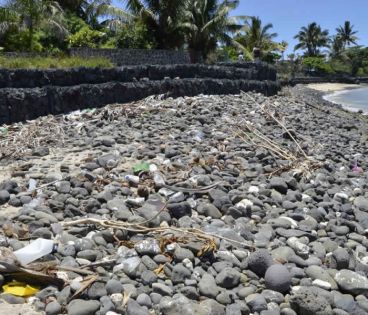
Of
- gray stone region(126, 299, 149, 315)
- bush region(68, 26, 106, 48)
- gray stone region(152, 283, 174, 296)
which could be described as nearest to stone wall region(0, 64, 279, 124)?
gray stone region(152, 283, 174, 296)

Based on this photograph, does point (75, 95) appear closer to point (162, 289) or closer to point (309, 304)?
point (162, 289)

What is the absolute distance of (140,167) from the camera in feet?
18.4

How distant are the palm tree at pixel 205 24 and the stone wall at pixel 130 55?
10.1ft

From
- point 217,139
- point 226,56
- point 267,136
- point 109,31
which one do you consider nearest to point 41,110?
point 217,139

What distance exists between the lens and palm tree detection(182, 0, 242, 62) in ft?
72.3

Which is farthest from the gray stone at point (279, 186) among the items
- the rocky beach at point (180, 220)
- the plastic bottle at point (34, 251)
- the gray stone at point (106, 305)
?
the gray stone at point (106, 305)

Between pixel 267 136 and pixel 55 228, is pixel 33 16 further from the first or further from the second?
pixel 55 228

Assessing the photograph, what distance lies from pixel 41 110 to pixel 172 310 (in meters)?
6.83

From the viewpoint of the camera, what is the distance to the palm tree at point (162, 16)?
19.8 meters

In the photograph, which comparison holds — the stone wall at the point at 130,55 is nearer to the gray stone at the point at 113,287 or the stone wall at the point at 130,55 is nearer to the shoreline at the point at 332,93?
the shoreline at the point at 332,93

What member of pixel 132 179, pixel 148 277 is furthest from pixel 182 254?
pixel 132 179

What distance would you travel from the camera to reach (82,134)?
7.47 meters

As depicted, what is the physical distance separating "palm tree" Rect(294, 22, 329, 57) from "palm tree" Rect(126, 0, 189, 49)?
45.5m

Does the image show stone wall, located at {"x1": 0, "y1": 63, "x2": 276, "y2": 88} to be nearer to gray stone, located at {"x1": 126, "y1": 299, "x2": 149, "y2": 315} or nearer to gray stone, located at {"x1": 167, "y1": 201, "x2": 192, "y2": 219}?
gray stone, located at {"x1": 167, "y1": 201, "x2": 192, "y2": 219}
